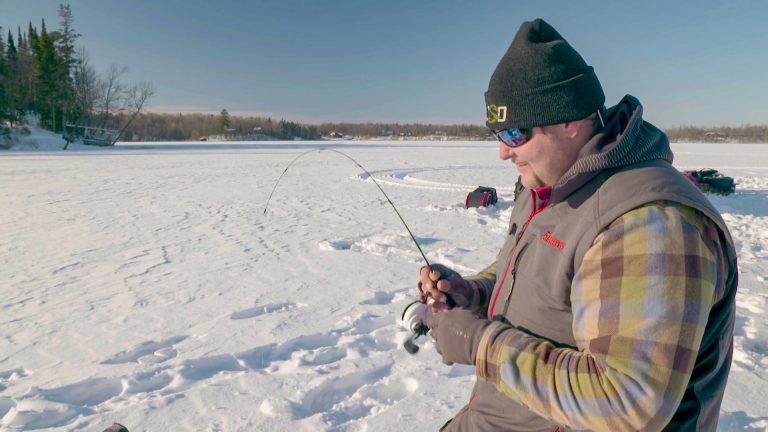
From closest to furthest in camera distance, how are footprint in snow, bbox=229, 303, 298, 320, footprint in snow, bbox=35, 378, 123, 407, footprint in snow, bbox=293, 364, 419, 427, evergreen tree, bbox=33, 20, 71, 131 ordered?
footprint in snow, bbox=293, 364, 419, 427 < footprint in snow, bbox=35, 378, 123, 407 < footprint in snow, bbox=229, 303, 298, 320 < evergreen tree, bbox=33, 20, 71, 131

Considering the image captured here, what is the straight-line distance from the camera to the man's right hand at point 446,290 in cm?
190

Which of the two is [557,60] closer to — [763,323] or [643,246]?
[643,246]

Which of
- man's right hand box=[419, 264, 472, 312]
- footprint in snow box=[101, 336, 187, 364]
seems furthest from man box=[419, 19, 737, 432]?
footprint in snow box=[101, 336, 187, 364]

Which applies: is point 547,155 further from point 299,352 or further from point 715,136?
point 715,136

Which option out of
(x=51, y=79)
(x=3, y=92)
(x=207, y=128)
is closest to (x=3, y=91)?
(x=3, y=92)

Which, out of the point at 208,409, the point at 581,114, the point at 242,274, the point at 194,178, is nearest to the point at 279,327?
the point at 208,409

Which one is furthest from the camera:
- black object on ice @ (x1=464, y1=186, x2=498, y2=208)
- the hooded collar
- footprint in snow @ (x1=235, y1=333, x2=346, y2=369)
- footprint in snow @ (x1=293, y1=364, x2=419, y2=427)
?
black object on ice @ (x1=464, y1=186, x2=498, y2=208)

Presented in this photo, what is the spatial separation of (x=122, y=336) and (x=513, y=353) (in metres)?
3.57

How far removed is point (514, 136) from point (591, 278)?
57cm

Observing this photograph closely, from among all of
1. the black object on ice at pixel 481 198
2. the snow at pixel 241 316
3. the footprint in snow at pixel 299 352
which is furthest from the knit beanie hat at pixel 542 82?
the black object on ice at pixel 481 198

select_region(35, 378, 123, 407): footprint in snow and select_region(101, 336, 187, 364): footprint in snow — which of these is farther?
select_region(101, 336, 187, 364): footprint in snow

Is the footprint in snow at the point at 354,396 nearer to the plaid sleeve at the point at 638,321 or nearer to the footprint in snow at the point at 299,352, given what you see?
the footprint in snow at the point at 299,352

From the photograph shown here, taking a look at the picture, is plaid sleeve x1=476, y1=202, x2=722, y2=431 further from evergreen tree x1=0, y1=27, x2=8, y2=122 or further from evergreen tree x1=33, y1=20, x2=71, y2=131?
evergreen tree x1=33, y1=20, x2=71, y2=131

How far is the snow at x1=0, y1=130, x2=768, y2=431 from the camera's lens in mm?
2719
